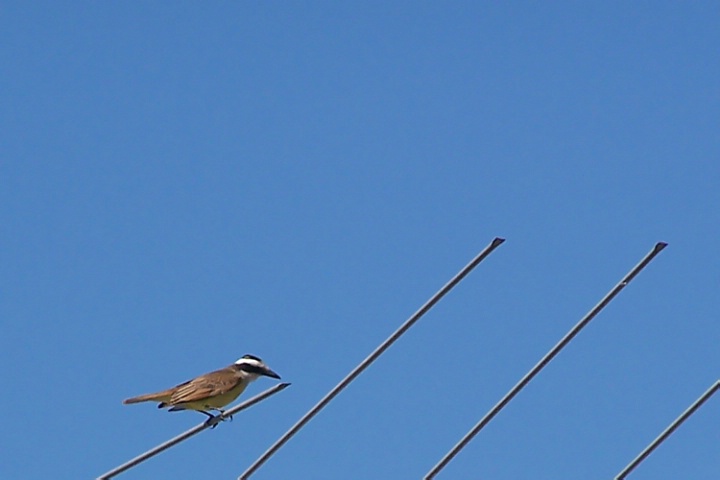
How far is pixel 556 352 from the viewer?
11.8m

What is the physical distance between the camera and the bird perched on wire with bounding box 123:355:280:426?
66.3 feet

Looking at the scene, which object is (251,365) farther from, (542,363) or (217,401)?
(542,363)

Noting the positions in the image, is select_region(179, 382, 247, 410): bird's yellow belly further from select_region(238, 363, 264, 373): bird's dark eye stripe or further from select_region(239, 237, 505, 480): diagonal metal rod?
select_region(239, 237, 505, 480): diagonal metal rod

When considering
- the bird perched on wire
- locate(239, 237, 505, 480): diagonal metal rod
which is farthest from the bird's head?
locate(239, 237, 505, 480): diagonal metal rod

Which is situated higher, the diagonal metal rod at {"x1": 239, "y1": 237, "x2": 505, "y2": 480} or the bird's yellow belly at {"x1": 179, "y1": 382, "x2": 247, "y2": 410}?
the bird's yellow belly at {"x1": 179, "y1": 382, "x2": 247, "y2": 410}

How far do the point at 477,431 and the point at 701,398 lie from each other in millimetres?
2051

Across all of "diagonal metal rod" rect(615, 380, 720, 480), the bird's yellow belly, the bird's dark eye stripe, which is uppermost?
the bird's dark eye stripe

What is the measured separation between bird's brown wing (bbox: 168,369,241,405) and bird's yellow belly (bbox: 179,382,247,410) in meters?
0.04

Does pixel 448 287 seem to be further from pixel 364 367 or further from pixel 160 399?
pixel 160 399

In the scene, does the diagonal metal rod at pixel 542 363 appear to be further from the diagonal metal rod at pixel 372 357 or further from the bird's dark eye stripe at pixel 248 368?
the bird's dark eye stripe at pixel 248 368

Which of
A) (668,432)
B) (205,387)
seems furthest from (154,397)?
(668,432)

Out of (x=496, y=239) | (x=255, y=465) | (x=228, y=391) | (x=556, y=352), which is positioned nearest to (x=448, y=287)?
(x=496, y=239)

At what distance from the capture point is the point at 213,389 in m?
20.5

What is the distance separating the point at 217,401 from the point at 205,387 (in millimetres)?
264
